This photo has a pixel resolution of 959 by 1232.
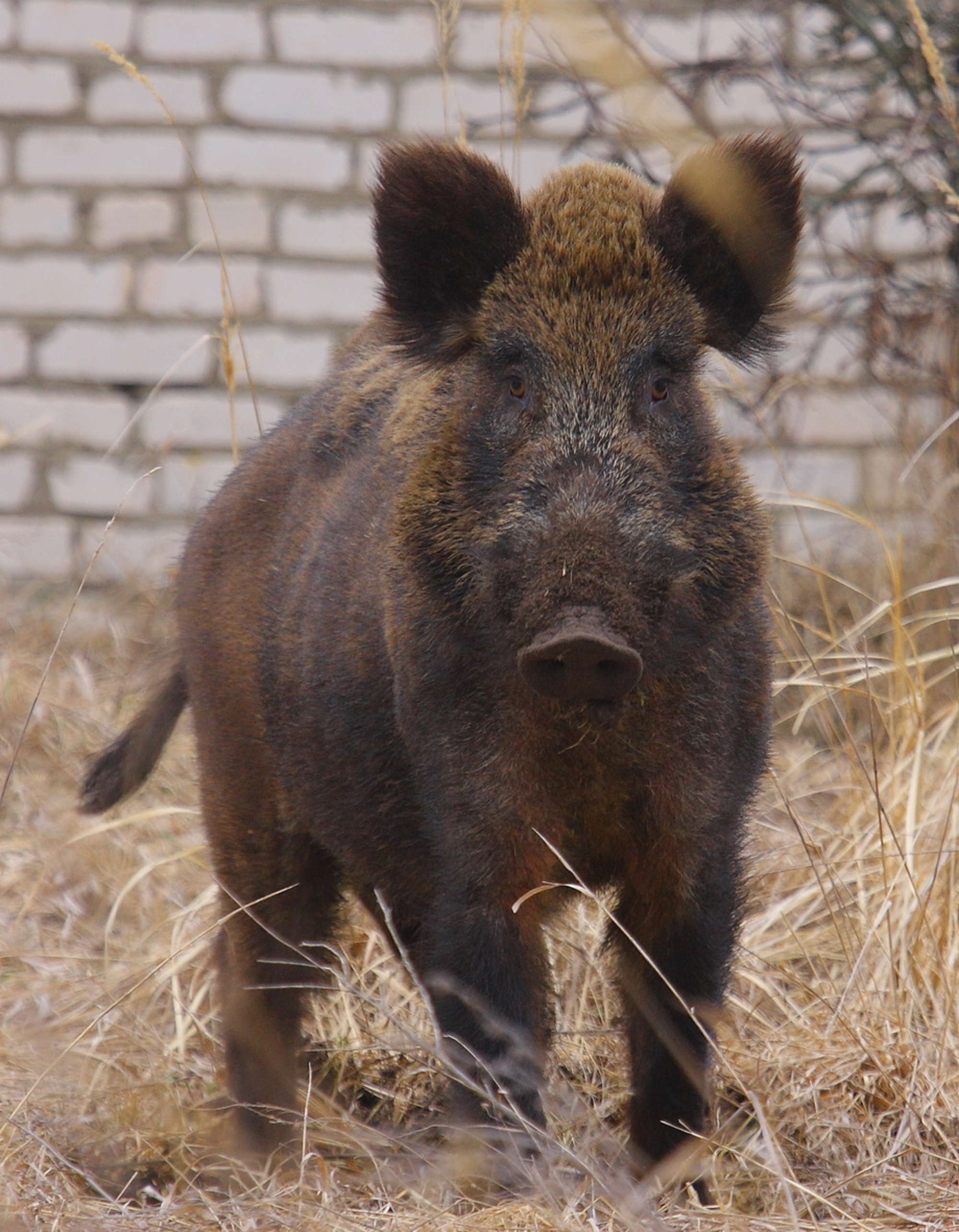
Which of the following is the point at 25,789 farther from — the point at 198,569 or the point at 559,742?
the point at 559,742

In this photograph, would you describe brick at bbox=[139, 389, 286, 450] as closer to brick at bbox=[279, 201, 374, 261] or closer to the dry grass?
brick at bbox=[279, 201, 374, 261]

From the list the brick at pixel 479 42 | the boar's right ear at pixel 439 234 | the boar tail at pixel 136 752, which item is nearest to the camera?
the boar's right ear at pixel 439 234

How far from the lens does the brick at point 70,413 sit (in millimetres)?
7316

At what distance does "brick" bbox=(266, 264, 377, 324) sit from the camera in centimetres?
723

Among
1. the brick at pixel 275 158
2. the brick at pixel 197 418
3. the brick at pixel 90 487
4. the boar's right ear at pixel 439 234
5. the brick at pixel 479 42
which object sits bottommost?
the brick at pixel 90 487

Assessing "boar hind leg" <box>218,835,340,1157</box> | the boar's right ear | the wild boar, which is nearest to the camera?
the wild boar

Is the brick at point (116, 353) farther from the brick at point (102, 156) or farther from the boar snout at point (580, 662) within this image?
the boar snout at point (580, 662)

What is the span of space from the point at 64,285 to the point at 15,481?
36.4 inches

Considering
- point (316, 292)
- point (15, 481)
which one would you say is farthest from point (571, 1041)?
point (15, 481)

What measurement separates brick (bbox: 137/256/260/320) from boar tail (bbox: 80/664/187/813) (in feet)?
13.1

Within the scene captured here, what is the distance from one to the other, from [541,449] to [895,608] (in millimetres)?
1437

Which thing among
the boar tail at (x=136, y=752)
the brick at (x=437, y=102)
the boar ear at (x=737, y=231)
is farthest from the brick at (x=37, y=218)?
the boar ear at (x=737, y=231)

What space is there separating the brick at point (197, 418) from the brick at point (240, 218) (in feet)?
2.19

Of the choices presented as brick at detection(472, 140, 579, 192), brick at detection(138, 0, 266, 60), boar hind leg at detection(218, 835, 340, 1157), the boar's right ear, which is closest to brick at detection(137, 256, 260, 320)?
brick at detection(138, 0, 266, 60)
